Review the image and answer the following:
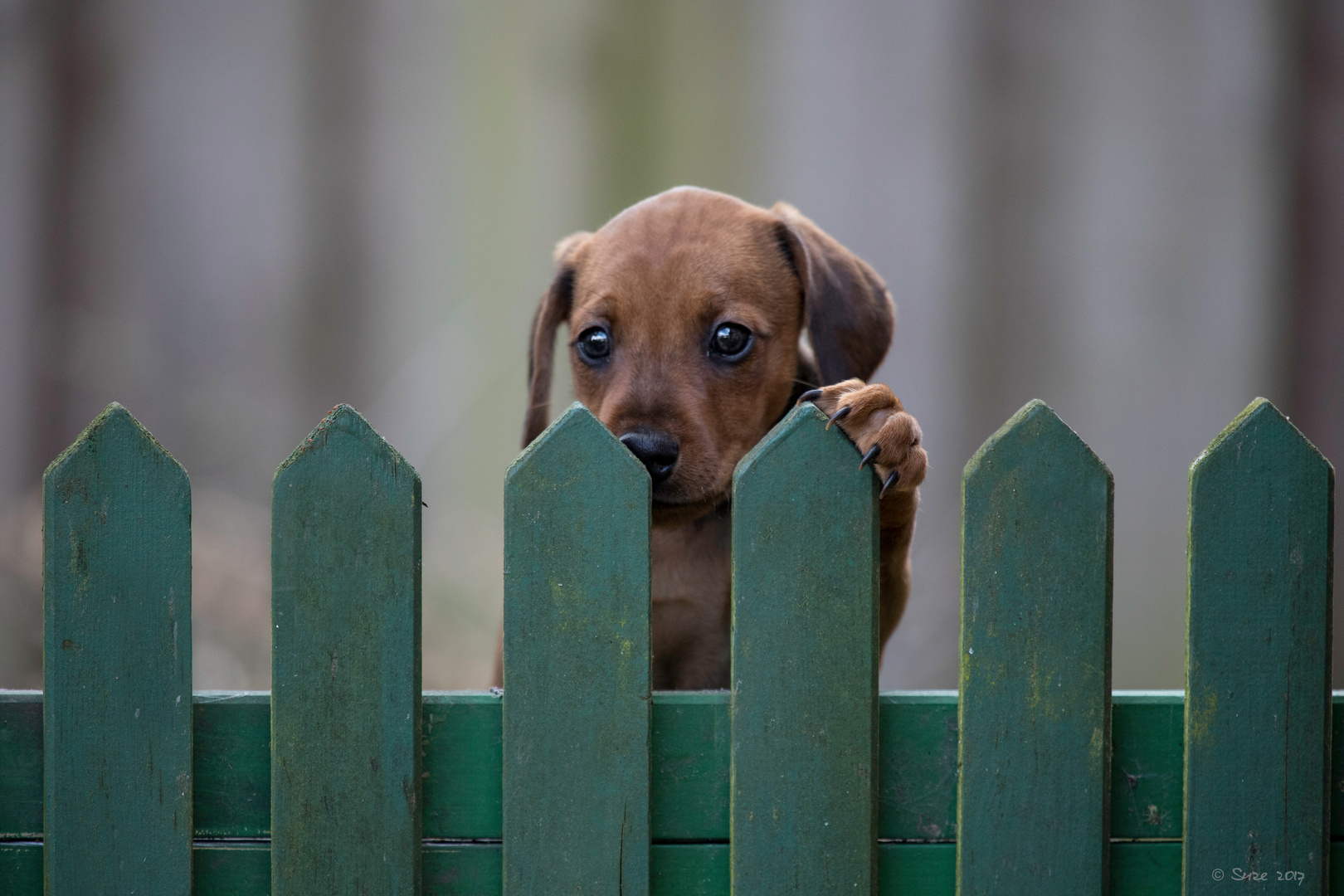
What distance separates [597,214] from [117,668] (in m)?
4.07

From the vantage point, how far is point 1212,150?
5098mm

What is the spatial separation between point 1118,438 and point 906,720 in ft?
13.6

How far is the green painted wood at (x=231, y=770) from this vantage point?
5.14ft

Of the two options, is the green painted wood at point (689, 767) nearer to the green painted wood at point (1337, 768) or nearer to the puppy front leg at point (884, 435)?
the green painted wood at point (1337, 768)

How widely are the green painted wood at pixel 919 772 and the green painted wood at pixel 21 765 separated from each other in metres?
1.30

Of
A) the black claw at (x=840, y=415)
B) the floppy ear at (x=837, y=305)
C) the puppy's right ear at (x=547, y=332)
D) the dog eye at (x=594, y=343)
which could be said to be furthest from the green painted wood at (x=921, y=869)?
the puppy's right ear at (x=547, y=332)

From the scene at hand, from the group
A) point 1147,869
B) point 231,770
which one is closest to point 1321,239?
point 1147,869

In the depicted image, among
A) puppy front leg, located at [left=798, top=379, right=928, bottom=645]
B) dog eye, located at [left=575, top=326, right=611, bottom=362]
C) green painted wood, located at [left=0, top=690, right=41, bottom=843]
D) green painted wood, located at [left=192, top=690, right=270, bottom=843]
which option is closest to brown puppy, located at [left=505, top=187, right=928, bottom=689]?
dog eye, located at [left=575, top=326, right=611, bottom=362]

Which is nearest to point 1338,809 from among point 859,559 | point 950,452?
point 859,559

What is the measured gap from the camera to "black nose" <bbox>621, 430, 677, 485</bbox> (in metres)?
2.12

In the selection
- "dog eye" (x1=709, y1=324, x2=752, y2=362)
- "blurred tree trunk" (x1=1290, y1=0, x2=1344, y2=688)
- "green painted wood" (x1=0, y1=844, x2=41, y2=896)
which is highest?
"blurred tree trunk" (x1=1290, y1=0, x2=1344, y2=688)

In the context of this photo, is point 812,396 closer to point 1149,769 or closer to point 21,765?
point 1149,769

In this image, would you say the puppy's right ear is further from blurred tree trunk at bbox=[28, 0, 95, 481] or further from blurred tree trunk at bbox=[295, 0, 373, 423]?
blurred tree trunk at bbox=[28, 0, 95, 481]

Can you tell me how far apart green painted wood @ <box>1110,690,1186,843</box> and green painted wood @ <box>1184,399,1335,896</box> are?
0.03 metres
